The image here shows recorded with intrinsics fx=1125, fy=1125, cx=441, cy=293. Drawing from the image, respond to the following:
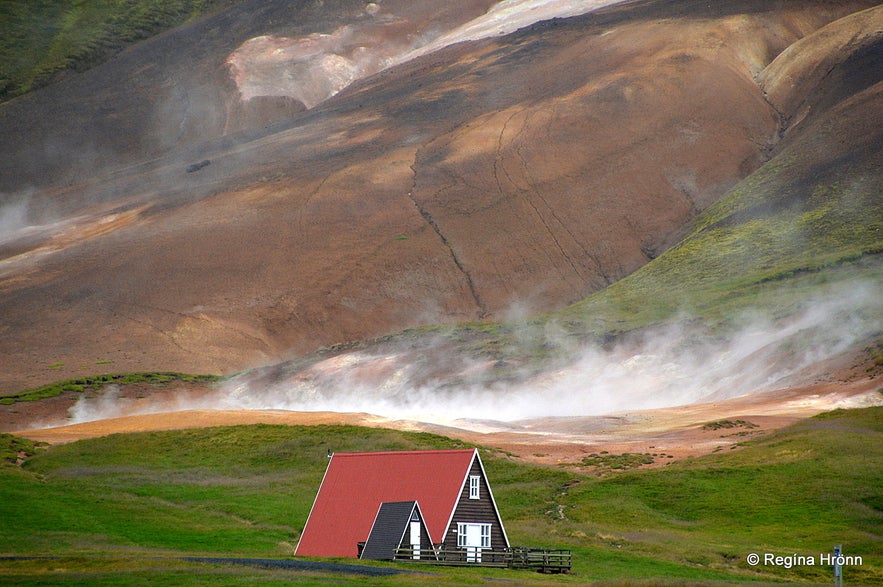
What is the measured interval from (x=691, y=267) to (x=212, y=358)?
140 ft

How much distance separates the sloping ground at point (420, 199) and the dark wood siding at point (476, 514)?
6015 cm

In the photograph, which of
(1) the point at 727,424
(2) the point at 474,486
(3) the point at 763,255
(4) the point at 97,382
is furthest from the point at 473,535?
(3) the point at 763,255

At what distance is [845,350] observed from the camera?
7038 cm

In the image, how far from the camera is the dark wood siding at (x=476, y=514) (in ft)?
114

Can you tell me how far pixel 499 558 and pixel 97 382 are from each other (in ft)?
193

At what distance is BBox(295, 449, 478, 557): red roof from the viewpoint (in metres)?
34.8

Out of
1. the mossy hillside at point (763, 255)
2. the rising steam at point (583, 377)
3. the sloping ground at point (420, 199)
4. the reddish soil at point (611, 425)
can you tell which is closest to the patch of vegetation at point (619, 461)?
the reddish soil at point (611, 425)

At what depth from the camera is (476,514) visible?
35250mm

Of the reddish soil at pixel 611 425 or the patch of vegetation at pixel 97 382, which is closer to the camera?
the reddish soil at pixel 611 425

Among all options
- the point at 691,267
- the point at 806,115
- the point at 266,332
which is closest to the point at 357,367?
the point at 266,332

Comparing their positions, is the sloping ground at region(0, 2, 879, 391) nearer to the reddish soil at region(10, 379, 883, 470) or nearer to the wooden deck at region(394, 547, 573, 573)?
the reddish soil at region(10, 379, 883, 470)

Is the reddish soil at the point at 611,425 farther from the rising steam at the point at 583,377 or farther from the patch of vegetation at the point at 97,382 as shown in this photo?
the patch of vegetation at the point at 97,382

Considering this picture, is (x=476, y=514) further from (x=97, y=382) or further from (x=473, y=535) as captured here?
(x=97, y=382)

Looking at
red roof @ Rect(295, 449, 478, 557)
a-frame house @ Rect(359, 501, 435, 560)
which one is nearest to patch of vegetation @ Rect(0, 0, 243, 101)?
red roof @ Rect(295, 449, 478, 557)
